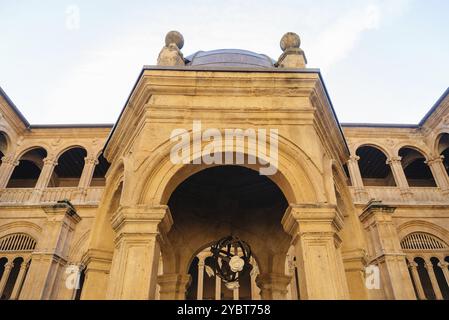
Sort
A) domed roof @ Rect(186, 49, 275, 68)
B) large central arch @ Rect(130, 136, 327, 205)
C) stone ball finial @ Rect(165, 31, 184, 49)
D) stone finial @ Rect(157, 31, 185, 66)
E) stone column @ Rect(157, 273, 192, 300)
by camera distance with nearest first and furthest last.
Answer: large central arch @ Rect(130, 136, 327, 205), stone finial @ Rect(157, 31, 185, 66), stone ball finial @ Rect(165, 31, 184, 49), domed roof @ Rect(186, 49, 275, 68), stone column @ Rect(157, 273, 192, 300)

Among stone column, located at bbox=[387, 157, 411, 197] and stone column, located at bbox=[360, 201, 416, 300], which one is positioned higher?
stone column, located at bbox=[387, 157, 411, 197]

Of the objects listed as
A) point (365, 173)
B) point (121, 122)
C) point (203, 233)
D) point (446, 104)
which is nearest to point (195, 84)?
point (121, 122)

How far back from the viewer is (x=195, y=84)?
401 cm

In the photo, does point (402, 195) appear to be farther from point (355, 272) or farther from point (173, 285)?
point (173, 285)

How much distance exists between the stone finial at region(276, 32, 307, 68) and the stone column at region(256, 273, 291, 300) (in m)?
3.76

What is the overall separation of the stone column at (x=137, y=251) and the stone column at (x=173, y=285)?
2.65 meters

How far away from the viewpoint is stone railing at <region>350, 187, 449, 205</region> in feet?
47.1

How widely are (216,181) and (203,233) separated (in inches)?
41.2

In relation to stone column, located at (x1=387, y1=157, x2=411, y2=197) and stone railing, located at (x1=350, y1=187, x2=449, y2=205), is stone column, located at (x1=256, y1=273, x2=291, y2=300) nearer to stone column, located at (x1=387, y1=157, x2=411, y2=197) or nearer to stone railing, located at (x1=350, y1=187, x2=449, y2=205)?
stone railing, located at (x1=350, y1=187, x2=449, y2=205)

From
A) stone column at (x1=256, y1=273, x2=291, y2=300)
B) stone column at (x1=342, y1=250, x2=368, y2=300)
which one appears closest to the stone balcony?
stone column at (x1=256, y1=273, x2=291, y2=300)

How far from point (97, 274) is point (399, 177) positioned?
15148mm

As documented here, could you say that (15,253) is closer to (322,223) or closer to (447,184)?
(322,223)

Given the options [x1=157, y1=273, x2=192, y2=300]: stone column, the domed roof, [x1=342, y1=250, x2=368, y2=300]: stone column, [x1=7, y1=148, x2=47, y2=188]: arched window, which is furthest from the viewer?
[x1=7, y1=148, x2=47, y2=188]: arched window

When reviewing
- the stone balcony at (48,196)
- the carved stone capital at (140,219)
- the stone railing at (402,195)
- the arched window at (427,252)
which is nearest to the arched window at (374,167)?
the stone railing at (402,195)
